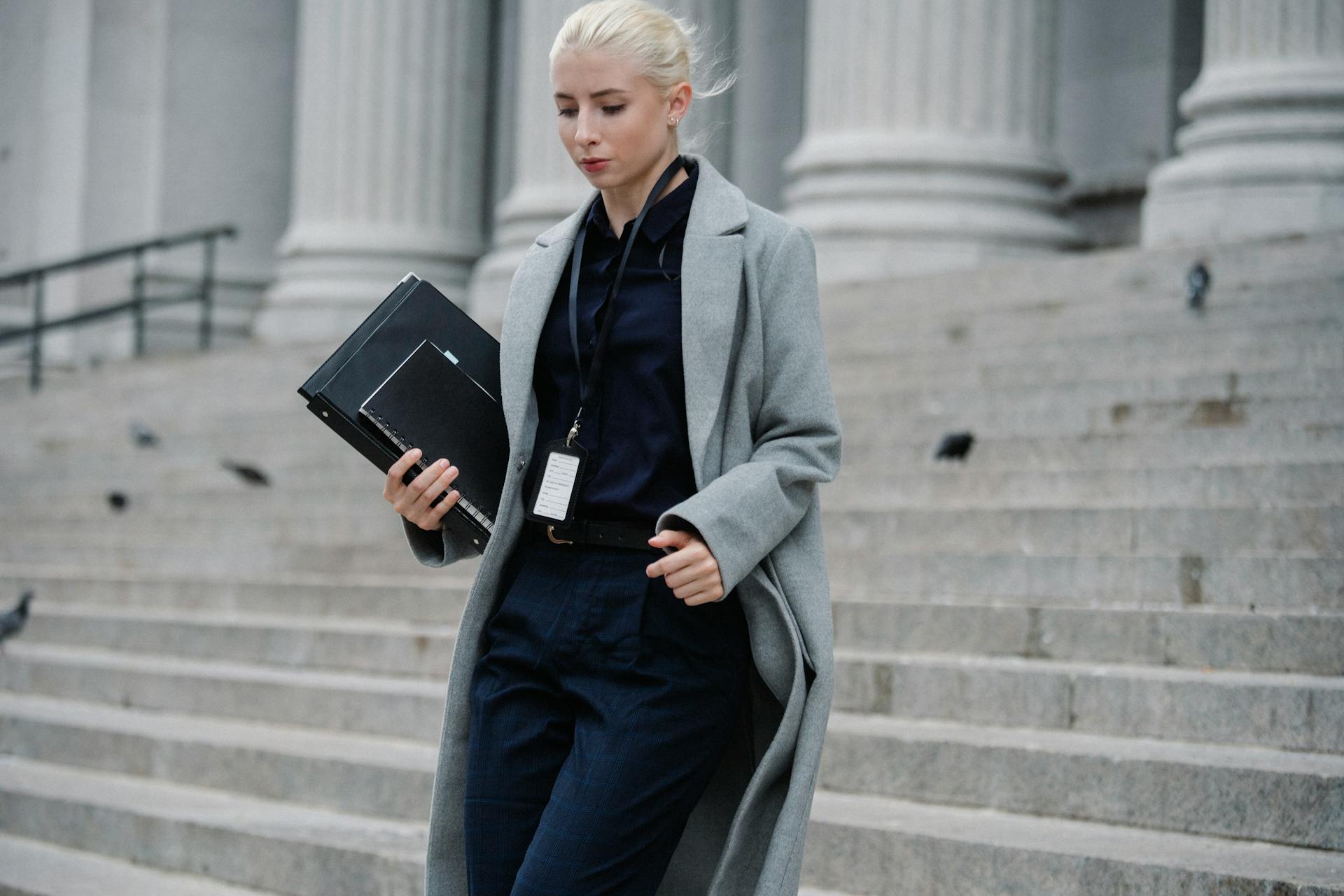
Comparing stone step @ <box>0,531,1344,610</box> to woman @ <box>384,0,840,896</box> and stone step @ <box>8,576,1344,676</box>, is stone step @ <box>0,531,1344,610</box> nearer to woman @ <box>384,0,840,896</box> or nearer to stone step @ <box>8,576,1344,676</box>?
stone step @ <box>8,576,1344,676</box>

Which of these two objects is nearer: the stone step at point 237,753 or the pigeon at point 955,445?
the stone step at point 237,753

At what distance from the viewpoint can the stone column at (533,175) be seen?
1255 cm

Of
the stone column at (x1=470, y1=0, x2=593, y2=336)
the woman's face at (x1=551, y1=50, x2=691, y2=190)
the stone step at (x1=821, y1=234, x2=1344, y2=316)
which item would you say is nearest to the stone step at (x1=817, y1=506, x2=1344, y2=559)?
the stone step at (x1=821, y1=234, x2=1344, y2=316)

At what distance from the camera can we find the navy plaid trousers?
2260 millimetres

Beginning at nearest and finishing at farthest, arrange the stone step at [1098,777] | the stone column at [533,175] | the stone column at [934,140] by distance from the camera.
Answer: the stone step at [1098,777] → the stone column at [934,140] → the stone column at [533,175]

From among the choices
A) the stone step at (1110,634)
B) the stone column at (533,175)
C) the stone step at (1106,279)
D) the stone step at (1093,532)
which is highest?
the stone column at (533,175)

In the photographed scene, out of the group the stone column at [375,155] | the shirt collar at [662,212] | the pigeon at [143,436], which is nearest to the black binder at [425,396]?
the shirt collar at [662,212]

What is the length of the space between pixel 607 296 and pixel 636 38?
350 millimetres

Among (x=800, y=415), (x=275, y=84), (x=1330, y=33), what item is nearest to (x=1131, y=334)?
(x=1330, y=33)

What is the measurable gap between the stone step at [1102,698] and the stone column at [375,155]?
9.91m

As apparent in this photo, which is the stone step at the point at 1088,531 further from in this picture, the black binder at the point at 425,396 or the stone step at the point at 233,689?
the black binder at the point at 425,396

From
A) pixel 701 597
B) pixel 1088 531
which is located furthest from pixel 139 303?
pixel 701 597

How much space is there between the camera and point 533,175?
42.4 feet

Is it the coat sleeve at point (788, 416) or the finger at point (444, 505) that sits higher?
the coat sleeve at point (788, 416)
